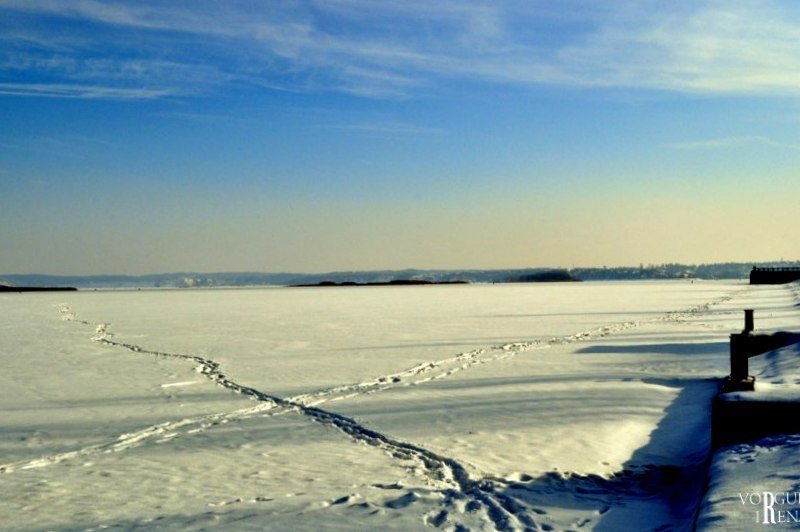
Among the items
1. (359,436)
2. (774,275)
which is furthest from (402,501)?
(774,275)

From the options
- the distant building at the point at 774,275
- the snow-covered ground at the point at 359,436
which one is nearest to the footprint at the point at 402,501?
the snow-covered ground at the point at 359,436

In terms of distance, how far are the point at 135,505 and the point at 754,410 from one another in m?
5.25

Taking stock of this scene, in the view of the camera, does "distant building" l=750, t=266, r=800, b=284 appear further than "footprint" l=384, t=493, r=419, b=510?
Yes

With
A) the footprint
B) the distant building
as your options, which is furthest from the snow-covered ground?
the distant building

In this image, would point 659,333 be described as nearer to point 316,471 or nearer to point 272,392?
point 272,392

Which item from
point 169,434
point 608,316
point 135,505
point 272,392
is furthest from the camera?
point 608,316

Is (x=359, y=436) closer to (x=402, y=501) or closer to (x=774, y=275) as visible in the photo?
(x=402, y=501)

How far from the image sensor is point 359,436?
328 inches

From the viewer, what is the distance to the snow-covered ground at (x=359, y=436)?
5.91 m

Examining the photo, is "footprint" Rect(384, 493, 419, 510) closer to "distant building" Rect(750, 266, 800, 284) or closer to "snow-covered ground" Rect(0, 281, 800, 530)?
"snow-covered ground" Rect(0, 281, 800, 530)

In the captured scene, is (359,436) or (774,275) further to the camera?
(774,275)

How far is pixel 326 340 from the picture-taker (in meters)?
19.2

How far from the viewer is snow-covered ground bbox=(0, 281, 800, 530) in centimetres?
591

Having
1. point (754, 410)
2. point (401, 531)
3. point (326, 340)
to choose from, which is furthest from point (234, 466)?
point (326, 340)
